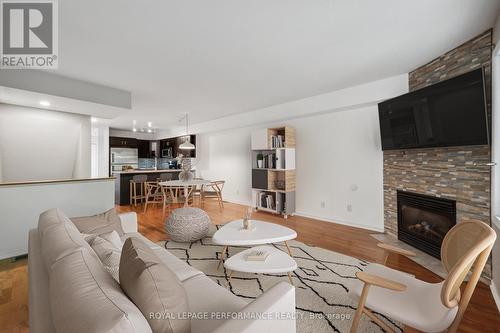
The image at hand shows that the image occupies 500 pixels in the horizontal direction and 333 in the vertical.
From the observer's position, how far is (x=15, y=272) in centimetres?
254

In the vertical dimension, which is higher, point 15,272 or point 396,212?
point 396,212

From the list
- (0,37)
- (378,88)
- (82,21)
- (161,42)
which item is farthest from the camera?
(378,88)

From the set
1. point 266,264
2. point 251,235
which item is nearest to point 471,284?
point 266,264

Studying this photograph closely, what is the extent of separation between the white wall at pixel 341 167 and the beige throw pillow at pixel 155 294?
391 cm

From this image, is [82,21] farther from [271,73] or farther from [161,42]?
[271,73]

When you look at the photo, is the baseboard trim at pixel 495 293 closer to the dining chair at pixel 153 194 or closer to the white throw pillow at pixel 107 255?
the white throw pillow at pixel 107 255

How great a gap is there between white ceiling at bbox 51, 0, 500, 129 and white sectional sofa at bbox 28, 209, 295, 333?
187 centimetres

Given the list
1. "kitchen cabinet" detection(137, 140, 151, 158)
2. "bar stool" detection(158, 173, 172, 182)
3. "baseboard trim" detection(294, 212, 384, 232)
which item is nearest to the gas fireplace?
"baseboard trim" detection(294, 212, 384, 232)

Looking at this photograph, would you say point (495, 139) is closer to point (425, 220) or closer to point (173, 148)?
point (425, 220)

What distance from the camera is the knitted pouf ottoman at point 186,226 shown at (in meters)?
3.18

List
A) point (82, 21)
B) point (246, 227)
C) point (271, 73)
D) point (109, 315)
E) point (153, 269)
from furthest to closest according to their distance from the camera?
point (271, 73), point (246, 227), point (82, 21), point (153, 269), point (109, 315)

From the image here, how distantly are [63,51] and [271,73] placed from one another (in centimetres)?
260

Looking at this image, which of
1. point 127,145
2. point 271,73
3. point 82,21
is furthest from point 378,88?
point 127,145

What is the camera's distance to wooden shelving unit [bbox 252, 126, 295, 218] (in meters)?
4.93
